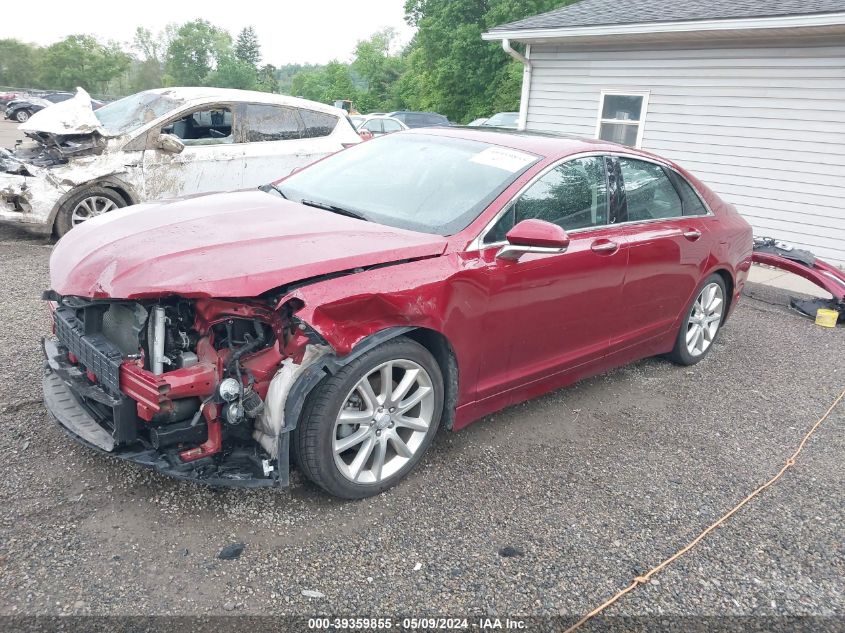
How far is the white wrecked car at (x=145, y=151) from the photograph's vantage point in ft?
21.8

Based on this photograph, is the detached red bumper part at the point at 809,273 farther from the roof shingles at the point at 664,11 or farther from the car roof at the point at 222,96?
the car roof at the point at 222,96

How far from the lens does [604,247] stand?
378 cm

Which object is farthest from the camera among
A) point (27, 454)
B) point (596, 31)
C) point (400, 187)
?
point (596, 31)

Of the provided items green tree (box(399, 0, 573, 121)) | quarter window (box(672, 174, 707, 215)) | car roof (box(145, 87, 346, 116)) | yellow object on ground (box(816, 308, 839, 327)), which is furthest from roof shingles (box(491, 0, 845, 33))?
green tree (box(399, 0, 573, 121))

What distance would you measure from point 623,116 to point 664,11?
1586mm

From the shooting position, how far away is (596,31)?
998 centimetres

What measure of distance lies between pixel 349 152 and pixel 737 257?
10.1ft

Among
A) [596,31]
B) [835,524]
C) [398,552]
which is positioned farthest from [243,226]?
[596,31]

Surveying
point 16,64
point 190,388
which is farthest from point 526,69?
point 16,64

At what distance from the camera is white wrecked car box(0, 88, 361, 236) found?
21.8 ft

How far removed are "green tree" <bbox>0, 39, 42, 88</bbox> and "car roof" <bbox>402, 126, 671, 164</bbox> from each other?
267 feet

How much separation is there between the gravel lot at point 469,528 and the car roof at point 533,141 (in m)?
→ 1.57

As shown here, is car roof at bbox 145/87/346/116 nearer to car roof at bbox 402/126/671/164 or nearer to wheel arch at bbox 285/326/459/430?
car roof at bbox 402/126/671/164

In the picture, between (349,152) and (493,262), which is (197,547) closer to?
(493,262)
